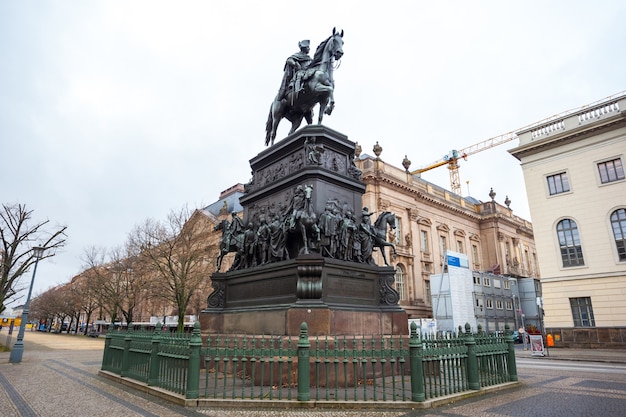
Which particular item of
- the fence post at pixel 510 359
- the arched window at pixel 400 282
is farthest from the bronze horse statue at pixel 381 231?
the arched window at pixel 400 282

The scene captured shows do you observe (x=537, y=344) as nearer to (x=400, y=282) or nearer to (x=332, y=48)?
(x=332, y=48)

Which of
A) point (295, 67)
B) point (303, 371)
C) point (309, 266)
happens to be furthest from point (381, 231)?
point (295, 67)

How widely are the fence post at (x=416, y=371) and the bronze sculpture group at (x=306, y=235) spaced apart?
10.4 feet

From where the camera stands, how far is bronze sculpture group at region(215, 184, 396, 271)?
896 centimetres

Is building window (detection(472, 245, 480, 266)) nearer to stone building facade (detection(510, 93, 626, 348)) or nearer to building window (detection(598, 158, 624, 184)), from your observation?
stone building facade (detection(510, 93, 626, 348))

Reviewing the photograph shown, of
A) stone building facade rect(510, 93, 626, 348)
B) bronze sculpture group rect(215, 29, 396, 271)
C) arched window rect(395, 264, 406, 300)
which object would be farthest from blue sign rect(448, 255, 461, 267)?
bronze sculpture group rect(215, 29, 396, 271)

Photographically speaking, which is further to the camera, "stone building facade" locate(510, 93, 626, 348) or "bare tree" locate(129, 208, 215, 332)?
"bare tree" locate(129, 208, 215, 332)

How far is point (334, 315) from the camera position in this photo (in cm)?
802

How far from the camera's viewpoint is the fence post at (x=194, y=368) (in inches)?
250

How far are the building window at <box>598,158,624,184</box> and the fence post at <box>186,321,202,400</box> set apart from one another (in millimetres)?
30410

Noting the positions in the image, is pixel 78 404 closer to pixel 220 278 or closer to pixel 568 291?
pixel 220 278

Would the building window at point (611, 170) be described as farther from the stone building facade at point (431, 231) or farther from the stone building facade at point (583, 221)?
the stone building facade at point (431, 231)

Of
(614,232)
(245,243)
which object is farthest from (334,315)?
(614,232)

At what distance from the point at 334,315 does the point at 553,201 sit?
90.7 ft
